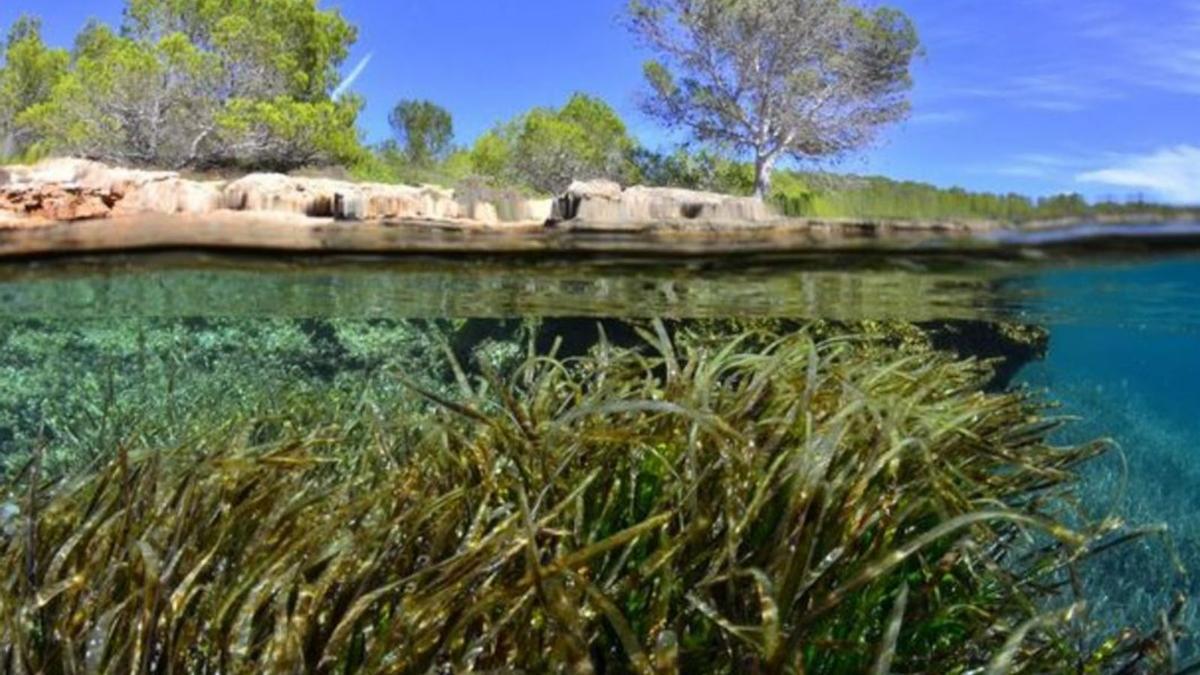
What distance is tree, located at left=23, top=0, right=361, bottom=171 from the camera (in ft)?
159

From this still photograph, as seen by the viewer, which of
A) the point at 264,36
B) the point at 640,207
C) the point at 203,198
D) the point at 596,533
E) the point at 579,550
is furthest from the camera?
the point at 264,36

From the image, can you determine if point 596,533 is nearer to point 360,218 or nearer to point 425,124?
point 360,218

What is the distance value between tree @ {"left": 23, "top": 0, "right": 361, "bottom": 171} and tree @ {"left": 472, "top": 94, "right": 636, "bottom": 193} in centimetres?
732

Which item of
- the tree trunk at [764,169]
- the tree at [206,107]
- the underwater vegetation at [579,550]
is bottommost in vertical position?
the underwater vegetation at [579,550]

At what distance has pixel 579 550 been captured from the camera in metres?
3.58

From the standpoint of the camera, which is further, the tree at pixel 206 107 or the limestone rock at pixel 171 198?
the tree at pixel 206 107

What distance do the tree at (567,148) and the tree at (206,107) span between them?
7322 millimetres

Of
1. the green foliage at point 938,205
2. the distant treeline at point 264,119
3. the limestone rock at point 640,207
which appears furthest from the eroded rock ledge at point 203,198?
the distant treeline at point 264,119

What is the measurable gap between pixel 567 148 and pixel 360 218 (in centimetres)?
4379

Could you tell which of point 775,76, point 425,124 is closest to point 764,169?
point 775,76

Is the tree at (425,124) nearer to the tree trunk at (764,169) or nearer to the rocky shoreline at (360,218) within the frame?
the tree trunk at (764,169)

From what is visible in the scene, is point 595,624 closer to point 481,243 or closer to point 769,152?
point 481,243

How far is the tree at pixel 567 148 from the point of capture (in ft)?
173

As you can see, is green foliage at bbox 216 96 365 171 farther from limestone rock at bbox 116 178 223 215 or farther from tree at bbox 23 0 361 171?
limestone rock at bbox 116 178 223 215
